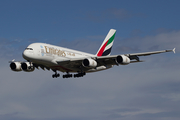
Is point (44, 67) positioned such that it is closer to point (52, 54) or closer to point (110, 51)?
point (52, 54)

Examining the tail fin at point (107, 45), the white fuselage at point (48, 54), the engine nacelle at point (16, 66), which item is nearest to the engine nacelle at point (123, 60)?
the white fuselage at point (48, 54)

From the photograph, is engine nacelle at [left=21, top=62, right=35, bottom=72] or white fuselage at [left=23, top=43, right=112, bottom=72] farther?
engine nacelle at [left=21, top=62, right=35, bottom=72]

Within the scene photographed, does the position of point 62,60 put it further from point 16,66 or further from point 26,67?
point 16,66

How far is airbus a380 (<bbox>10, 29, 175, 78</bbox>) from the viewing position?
159ft

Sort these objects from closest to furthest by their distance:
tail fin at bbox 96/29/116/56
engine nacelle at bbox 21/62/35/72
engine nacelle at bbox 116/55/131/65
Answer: engine nacelle at bbox 116/55/131/65 → engine nacelle at bbox 21/62/35/72 → tail fin at bbox 96/29/116/56

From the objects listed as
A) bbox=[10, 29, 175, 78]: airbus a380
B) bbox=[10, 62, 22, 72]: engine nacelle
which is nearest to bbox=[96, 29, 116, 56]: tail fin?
bbox=[10, 29, 175, 78]: airbus a380

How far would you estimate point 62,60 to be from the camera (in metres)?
51.2

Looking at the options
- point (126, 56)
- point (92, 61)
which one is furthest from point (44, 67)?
point (126, 56)

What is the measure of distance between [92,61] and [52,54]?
6.47 metres

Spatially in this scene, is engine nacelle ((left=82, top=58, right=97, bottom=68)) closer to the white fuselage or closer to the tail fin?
the white fuselage

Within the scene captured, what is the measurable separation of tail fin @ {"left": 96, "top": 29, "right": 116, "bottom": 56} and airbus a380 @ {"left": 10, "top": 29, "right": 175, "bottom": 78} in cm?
711

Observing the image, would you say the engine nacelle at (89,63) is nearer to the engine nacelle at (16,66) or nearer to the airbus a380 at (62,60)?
the airbus a380 at (62,60)

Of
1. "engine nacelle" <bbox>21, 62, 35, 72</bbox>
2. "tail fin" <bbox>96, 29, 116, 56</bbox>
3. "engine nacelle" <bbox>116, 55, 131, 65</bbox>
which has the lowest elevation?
"engine nacelle" <bbox>116, 55, 131, 65</bbox>

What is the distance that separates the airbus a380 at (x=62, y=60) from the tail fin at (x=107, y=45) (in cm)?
711
